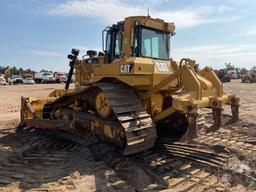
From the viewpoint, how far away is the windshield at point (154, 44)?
22.3ft

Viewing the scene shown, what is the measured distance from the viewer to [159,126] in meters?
7.68

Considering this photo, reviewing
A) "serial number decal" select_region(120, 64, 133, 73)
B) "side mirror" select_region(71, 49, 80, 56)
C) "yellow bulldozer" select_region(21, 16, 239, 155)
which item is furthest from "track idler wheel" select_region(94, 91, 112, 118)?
"side mirror" select_region(71, 49, 80, 56)

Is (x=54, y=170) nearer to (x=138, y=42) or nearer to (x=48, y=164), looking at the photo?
(x=48, y=164)

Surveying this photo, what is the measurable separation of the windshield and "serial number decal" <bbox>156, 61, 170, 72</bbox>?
0.39 m

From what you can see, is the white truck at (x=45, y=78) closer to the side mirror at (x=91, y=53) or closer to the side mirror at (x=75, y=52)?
the side mirror at (x=75, y=52)

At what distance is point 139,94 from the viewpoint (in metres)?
6.76

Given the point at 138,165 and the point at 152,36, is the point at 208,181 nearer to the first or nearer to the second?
the point at 138,165

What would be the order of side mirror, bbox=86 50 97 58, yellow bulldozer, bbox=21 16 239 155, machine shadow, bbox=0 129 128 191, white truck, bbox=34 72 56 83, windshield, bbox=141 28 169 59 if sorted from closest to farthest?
machine shadow, bbox=0 129 128 191, yellow bulldozer, bbox=21 16 239 155, windshield, bbox=141 28 169 59, side mirror, bbox=86 50 97 58, white truck, bbox=34 72 56 83

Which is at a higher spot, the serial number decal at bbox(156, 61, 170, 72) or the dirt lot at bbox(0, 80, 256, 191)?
the serial number decal at bbox(156, 61, 170, 72)

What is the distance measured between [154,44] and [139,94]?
49.1 inches

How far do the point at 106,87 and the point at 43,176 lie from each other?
84.0 inches

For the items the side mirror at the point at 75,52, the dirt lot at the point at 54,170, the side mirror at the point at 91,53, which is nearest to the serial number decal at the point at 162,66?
the dirt lot at the point at 54,170

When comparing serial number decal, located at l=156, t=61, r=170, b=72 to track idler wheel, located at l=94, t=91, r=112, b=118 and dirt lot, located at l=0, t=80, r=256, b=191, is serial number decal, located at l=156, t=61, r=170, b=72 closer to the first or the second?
track idler wheel, located at l=94, t=91, r=112, b=118

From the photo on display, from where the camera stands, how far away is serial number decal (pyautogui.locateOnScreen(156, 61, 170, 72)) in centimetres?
651
